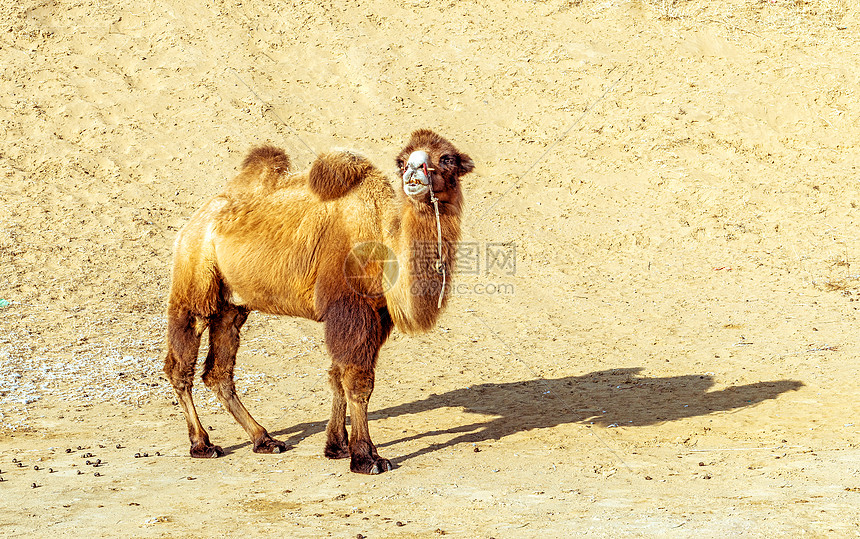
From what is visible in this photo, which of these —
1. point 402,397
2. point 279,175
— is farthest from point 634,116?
point 279,175

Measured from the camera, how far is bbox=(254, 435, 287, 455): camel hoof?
7602mm

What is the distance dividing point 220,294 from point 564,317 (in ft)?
19.0

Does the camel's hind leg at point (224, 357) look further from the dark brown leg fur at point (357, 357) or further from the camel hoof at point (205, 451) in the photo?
the dark brown leg fur at point (357, 357)

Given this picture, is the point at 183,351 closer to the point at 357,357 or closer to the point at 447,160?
the point at 357,357

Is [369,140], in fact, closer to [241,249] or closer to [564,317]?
[564,317]

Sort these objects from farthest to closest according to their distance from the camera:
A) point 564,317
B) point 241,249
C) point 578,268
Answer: point 578,268, point 564,317, point 241,249

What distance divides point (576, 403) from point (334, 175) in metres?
3.53

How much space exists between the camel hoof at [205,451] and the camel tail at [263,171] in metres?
2.30

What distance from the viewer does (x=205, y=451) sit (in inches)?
295

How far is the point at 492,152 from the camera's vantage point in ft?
53.8

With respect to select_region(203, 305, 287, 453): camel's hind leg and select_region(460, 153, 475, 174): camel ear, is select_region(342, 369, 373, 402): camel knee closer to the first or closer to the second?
select_region(203, 305, 287, 453): camel's hind leg

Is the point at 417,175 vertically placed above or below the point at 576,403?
above

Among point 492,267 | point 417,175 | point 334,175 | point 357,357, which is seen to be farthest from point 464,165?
point 492,267

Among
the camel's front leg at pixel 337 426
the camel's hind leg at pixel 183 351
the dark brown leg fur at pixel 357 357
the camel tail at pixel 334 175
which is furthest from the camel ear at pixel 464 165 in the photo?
the camel's hind leg at pixel 183 351
